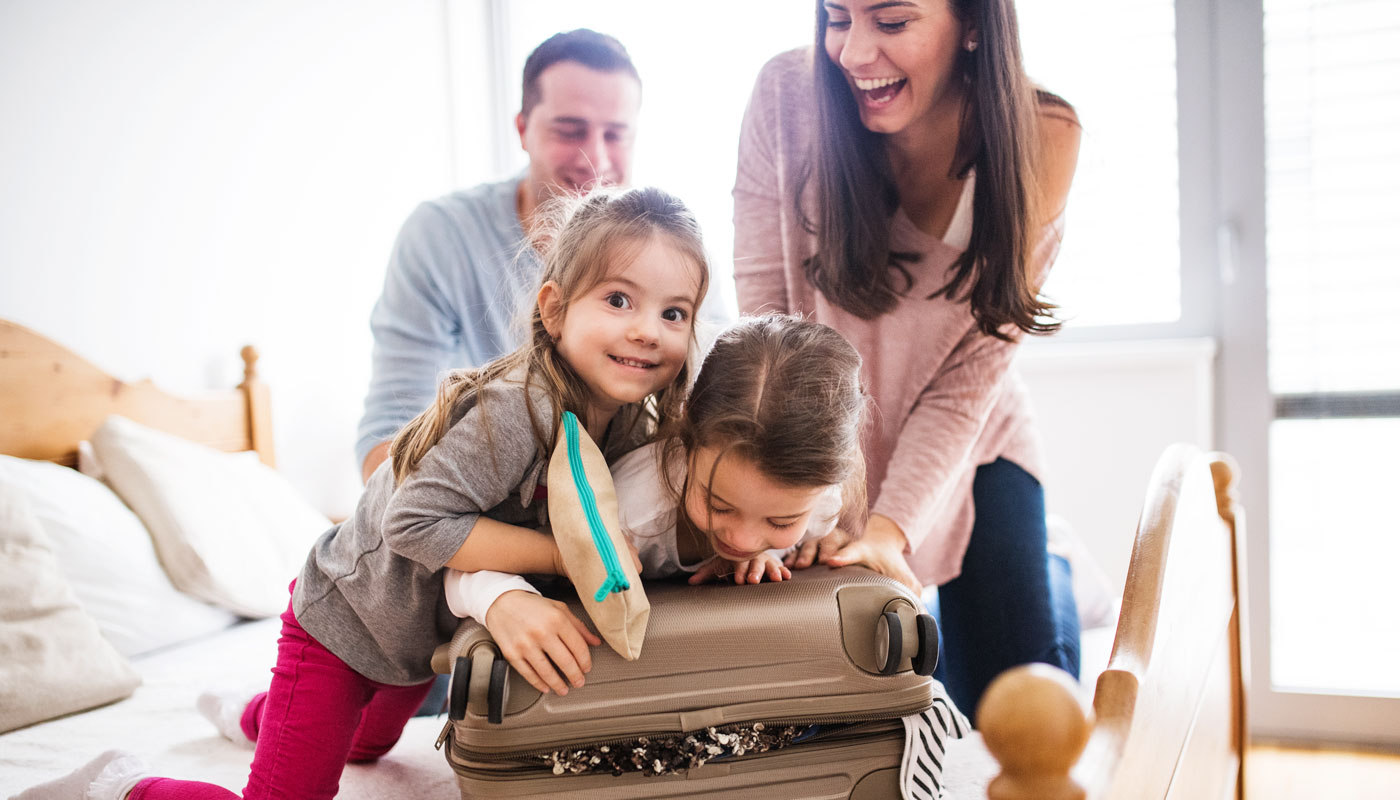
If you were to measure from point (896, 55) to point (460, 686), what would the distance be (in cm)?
87

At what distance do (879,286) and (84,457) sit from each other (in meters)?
Answer: 1.45

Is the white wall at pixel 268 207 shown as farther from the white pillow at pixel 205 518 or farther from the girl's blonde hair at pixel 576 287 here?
the girl's blonde hair at pixel 576 287

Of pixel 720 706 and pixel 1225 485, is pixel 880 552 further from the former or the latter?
pixel 1225 485

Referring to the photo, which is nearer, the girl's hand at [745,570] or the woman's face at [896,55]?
the girl's hand at [745,570]

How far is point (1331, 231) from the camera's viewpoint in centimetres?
248

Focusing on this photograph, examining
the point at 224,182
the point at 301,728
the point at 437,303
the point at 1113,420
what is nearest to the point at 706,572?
the point at 301,728

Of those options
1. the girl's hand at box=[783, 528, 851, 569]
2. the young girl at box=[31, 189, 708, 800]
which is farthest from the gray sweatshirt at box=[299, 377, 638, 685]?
the girl's hand at box=[783, 528, 851, 569]

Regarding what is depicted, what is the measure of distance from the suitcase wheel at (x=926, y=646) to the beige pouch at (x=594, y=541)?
23 centimetres

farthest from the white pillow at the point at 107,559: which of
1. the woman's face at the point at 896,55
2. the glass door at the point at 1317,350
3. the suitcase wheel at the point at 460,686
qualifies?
the glass door at the point at 1317,350

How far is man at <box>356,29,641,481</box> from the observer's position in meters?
1.67

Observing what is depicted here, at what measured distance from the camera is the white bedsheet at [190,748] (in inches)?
44.1

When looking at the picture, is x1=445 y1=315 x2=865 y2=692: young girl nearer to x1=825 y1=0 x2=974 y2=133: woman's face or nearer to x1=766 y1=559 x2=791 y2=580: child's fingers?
x1=766 y1=559 x2=791 y2=580: child's fingers

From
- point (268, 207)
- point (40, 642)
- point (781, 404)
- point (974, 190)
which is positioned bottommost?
point (40, 642)

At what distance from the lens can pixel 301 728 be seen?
3.34ft
